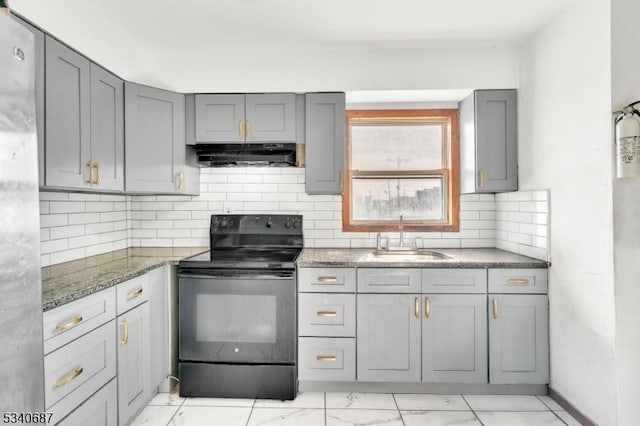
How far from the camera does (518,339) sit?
2.48m

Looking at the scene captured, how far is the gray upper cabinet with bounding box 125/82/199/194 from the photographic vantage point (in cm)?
253

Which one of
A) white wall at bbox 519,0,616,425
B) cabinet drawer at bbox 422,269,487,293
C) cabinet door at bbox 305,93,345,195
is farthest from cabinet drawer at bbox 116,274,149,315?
white wall at bbox 519,0,616,425

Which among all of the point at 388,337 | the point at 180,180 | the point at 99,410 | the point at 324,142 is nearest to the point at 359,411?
the point at 388,337

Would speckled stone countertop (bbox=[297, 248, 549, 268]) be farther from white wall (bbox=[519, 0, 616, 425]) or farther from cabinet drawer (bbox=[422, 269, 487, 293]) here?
white wall (bbox=[519, 0, 616, 425])

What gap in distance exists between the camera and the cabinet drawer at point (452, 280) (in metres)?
2.50

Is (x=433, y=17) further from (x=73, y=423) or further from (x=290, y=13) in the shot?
(x=73, y=423)

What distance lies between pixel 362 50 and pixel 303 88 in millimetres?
523

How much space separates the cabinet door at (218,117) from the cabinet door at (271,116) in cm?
10

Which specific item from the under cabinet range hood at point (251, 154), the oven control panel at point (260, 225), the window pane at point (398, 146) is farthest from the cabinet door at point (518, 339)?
the under cabinet range hood at point (251, 154)

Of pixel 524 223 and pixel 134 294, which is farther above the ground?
pixel 524 223

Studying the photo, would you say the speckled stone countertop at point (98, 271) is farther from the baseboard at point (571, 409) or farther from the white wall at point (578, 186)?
the baseboard at point (571, 409)

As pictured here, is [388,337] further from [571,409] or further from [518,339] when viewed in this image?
[571,409]

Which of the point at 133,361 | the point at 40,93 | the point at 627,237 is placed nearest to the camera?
the point at 40,93

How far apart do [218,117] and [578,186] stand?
7.86 feet
